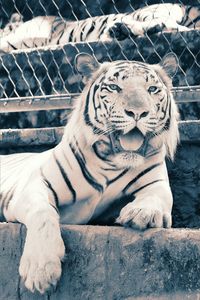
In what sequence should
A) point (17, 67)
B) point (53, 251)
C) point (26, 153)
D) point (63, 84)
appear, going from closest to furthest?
point (53, 251)
point (26, 153)
point (63, 84)
point (17, 67)

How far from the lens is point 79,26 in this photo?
7.19 m

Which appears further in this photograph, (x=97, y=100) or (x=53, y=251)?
(x=97, y=100)

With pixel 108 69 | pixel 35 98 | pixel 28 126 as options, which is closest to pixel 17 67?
pixel 28 126

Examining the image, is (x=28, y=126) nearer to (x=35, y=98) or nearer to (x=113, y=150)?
(x=35, y=98)

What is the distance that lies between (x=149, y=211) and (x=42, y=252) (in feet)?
1.35

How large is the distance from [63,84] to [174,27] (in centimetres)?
121

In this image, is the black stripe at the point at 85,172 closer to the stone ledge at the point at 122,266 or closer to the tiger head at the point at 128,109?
the tiger head at the point at 128,109

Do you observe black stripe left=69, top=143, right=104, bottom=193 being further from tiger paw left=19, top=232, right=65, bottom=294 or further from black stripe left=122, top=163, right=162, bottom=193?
tiger paw left=19, top=232, right=65, bottom=294

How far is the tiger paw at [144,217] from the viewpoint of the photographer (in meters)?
3.26

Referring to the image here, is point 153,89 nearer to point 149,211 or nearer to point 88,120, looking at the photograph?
point 88,120

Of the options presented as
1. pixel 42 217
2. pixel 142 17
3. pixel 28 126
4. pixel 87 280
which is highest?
pixel 142 17

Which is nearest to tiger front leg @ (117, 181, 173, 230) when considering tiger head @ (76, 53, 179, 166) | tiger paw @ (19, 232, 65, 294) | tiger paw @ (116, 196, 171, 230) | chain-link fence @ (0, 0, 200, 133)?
tiger paw @ (116, 196, 171, 230)

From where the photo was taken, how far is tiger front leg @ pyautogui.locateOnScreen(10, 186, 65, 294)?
3.12 m

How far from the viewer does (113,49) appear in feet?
16.7
